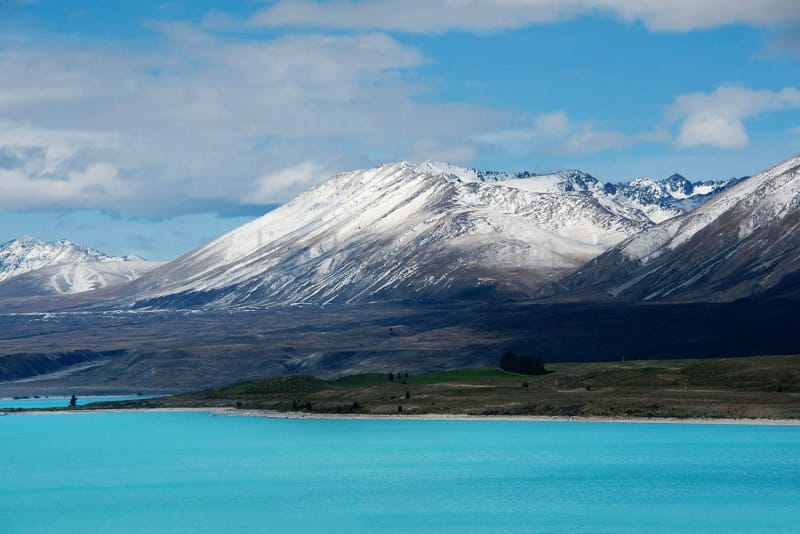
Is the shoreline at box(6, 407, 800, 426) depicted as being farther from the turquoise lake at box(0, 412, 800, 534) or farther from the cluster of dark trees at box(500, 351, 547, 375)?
the cluster of dark trees at box(500, 351, 547, 375)

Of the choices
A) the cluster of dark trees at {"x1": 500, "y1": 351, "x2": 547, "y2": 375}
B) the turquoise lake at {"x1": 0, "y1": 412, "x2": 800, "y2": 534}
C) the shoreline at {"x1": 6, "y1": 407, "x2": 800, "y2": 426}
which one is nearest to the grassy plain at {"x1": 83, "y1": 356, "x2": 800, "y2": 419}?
the shoreline at {"x1": 6, "y1": 407, "x2": 800, "y2": 426}

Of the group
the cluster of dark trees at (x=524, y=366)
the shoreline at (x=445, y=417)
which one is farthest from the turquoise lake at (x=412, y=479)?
the cluster of dark trees at (x=524, y=366)

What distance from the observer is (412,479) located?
9825 centimetres

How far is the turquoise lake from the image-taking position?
78.7m

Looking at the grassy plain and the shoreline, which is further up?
the grassy plain

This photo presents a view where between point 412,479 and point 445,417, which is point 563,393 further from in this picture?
point 412,479

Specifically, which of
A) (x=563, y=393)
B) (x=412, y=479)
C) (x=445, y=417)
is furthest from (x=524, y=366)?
(x=412, y=479)

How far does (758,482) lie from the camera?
90.6 m

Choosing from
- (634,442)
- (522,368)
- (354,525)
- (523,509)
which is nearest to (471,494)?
(523,509)

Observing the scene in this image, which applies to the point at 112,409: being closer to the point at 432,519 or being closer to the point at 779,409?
the point at 779,409

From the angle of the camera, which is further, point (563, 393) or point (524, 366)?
point (524, 366)

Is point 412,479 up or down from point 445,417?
down

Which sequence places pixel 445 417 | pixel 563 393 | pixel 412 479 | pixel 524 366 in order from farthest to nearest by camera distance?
pixel 524 366 < pixel 563 393 < pixel 445 417 < pixel 412 479

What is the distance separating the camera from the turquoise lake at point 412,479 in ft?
258
